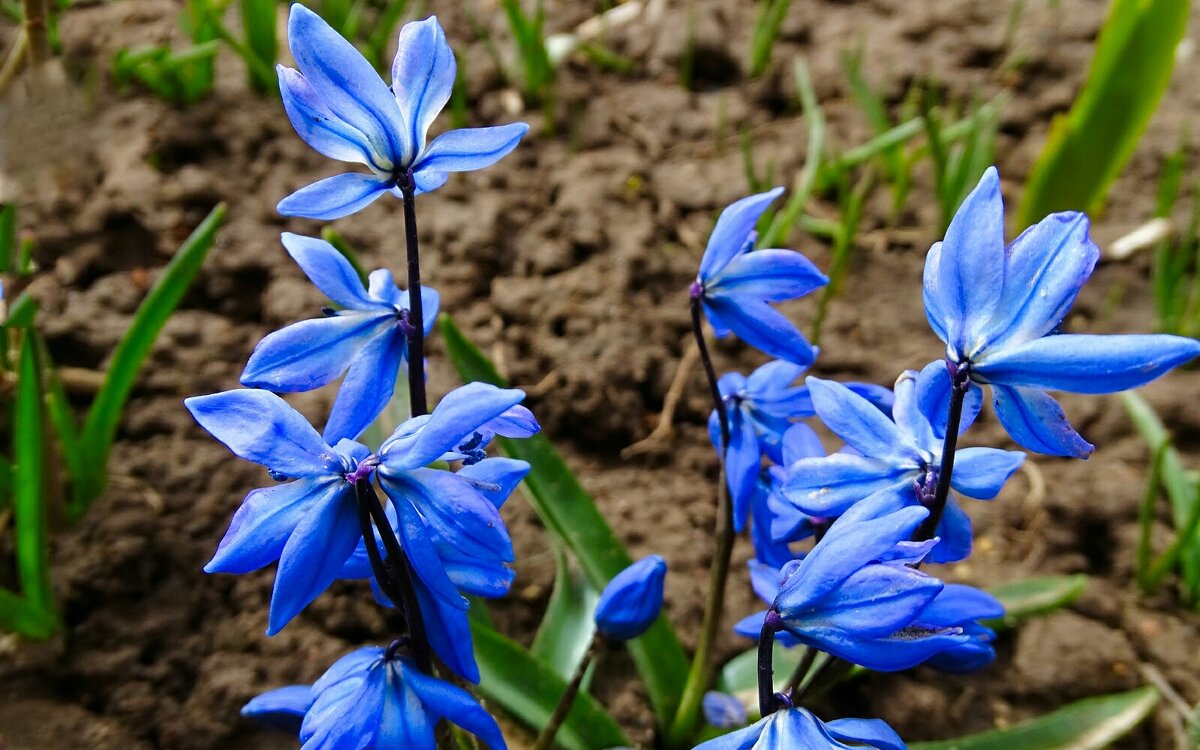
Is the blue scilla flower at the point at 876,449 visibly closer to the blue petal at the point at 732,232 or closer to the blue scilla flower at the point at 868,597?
the blue scilla flower at the point at 868,597

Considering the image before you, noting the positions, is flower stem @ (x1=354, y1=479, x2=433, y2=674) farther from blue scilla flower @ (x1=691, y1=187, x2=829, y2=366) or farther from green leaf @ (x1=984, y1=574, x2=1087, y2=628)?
green leaf @ (x1=984, y1=574, x2=1087, y2=628)

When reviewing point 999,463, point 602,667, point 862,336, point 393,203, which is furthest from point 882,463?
point 393,203

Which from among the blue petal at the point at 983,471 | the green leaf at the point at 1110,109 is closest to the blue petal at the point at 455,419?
the blue petal at the point at 983,471

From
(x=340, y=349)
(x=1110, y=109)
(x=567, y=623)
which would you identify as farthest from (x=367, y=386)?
(x=1110, y=109)

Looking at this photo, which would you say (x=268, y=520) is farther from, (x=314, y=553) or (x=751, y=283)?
(x=751, y=283)

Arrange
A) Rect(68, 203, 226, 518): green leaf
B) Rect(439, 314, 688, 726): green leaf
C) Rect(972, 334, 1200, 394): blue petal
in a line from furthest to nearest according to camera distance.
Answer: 1. Rect(68, 203, 226, 518): green leaf
2. Rect(439, 314, 688, 726): green leaf
3. Rect(972, 334, 1200, 394): blue petal

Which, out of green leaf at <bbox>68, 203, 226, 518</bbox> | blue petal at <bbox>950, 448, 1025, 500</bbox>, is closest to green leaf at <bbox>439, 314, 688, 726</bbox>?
green leaf at <bbox>68, 203, 226, 518</bbox>
